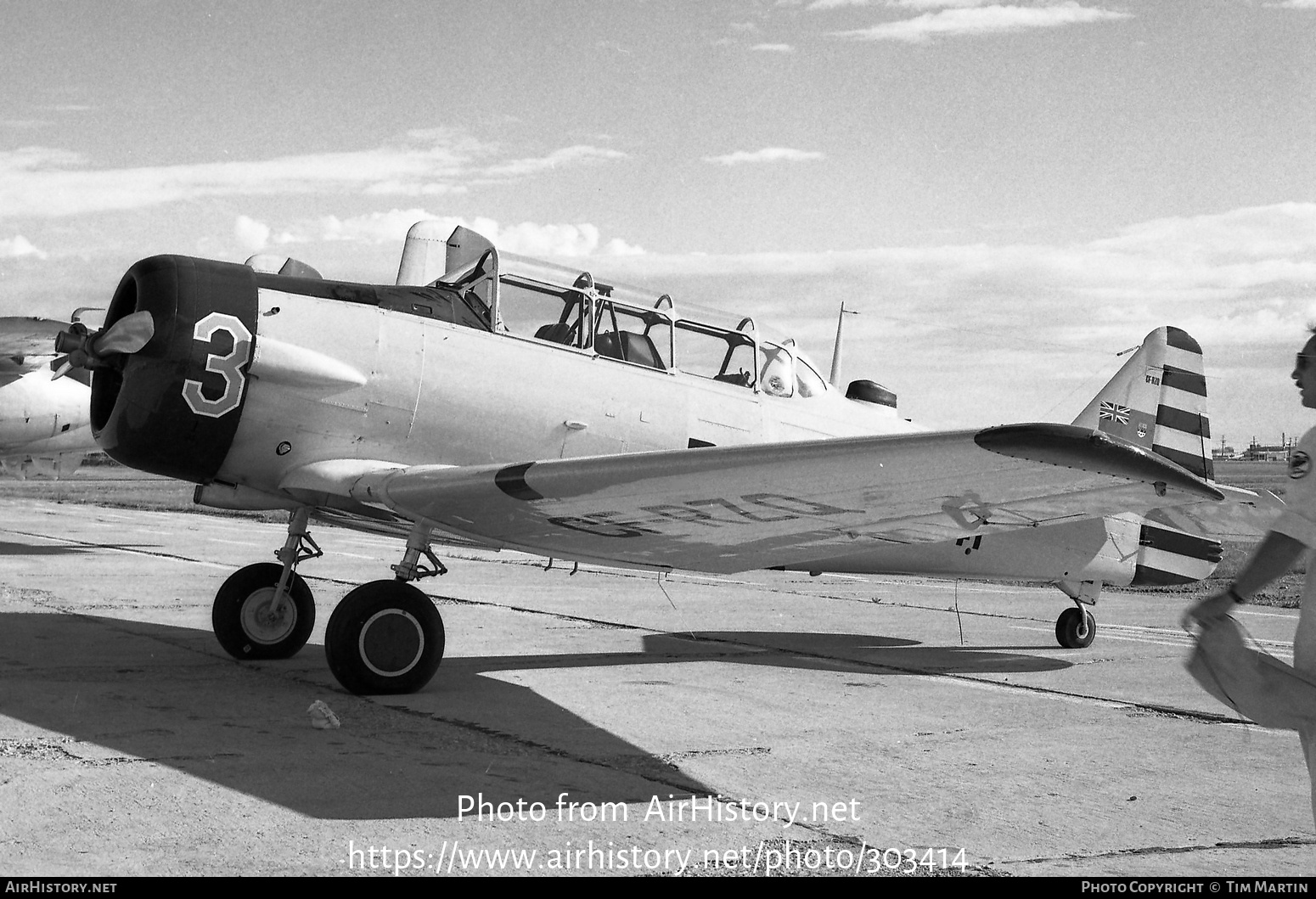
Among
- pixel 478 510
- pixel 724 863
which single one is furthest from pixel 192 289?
pixel 724 863

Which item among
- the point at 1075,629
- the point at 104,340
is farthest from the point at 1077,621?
the point at 104,340

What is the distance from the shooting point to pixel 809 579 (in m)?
15.5

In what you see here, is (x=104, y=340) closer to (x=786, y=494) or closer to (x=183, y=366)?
(x=183, y=366)

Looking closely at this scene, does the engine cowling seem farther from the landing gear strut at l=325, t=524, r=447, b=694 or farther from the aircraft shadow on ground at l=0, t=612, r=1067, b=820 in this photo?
the aircraft shadow on ground at l=0, t=612, r=1067, b=820

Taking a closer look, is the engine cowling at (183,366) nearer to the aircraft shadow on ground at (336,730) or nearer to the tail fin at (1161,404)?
the aircraft shadow on ground at (336,730)

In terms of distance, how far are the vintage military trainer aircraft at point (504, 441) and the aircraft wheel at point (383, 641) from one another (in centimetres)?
1

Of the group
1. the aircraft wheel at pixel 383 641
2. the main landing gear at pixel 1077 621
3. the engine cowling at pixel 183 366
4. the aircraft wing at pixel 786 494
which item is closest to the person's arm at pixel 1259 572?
the aircraft wing at pixel 786 494

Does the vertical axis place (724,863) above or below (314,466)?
below

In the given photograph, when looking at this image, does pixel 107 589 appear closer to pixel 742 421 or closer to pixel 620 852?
pixel 742 421

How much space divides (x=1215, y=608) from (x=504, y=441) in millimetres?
4719

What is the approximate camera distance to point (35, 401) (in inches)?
747

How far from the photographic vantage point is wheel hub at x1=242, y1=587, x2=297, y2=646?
25.3 ft

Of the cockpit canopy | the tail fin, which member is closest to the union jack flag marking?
the tail fin

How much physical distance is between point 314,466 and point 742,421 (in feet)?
8.71
